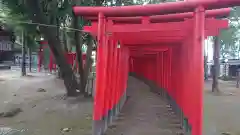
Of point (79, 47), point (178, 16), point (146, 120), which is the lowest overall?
point (146, 120)

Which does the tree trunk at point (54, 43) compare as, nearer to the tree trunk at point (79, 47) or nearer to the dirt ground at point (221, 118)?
the tree trunk at point (79, 47)

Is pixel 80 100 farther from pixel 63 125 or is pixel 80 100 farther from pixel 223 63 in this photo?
pixel 223 63

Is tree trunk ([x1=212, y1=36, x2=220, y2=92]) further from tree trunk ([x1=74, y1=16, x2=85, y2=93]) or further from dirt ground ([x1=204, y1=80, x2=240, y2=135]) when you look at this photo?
tree trunk ([x1=74, y1=16, x2=85, y2=93])

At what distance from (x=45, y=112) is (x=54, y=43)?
7.39ft

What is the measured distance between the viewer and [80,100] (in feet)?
34.0

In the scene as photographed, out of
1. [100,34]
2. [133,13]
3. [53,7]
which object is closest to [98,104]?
[100,34]

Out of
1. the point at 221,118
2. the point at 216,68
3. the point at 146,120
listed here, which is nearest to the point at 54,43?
the point at 146,120

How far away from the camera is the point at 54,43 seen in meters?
9.07

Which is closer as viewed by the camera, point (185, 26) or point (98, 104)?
point (185, 26)

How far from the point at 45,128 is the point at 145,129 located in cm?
255

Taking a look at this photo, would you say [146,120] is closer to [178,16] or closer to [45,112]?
[45,112]

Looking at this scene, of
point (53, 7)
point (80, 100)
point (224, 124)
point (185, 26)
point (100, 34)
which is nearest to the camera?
point (185, 26)

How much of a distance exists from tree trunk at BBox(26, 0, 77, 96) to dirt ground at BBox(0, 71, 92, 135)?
0.65 meters

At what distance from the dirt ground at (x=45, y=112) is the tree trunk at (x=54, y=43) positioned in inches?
25.5
